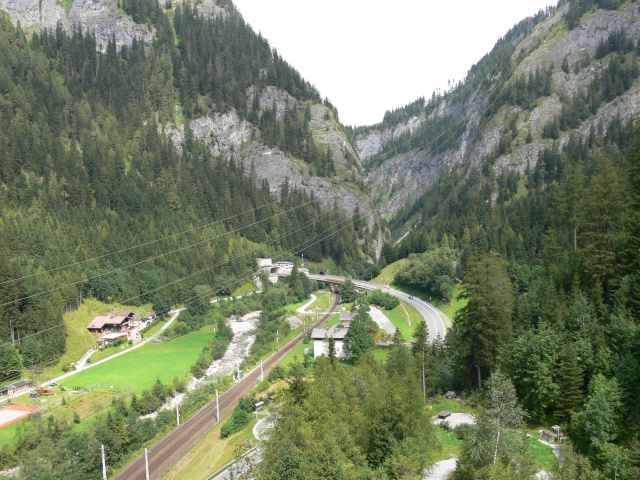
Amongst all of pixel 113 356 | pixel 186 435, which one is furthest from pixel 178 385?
pixel 113 356

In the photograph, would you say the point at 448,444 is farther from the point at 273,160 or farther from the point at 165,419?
the point at 273,160

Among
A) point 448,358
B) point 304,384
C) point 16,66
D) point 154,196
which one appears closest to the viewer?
point 304,384

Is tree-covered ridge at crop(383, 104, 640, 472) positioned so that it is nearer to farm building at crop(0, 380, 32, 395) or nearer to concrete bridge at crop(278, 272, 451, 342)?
concrete bridge at crop(278, 272, 451, 342)

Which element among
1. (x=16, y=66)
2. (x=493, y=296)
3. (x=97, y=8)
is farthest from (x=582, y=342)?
(x=97, y=8)

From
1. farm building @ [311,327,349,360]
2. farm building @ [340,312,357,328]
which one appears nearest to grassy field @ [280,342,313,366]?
farm building @ [311,327,349,360]

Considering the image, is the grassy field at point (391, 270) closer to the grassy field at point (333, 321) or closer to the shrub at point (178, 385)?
the grassy field at point (333, 321)

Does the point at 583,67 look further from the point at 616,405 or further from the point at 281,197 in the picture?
the point at 616,405
